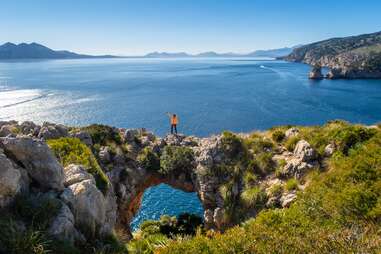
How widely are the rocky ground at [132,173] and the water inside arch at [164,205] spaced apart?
438 cm

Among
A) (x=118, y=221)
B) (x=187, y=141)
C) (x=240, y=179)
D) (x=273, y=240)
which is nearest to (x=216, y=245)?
(x=273, y=240)

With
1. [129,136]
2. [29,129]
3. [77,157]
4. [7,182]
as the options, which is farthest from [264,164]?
[29,129]

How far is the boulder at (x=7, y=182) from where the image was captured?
30.3 ft

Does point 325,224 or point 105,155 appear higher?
point 325,224

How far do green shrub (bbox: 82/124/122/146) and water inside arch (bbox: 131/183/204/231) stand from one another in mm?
7804

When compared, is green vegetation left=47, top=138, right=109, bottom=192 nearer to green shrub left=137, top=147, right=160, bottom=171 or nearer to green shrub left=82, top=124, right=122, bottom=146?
green shrub left=137, top=147, right=160, bottom=171

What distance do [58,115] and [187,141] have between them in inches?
2036

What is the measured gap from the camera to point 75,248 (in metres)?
9.31

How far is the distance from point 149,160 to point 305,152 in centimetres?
1180

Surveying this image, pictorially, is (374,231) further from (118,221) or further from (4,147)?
(118,221)

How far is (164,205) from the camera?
32000 millimetres

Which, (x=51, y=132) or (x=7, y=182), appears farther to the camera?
(x=51, y=132)

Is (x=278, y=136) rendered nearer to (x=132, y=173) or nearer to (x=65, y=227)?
(x=132, y=173)

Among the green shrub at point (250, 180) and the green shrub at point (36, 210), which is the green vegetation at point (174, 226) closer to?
the green shrub at point (250, 180)
